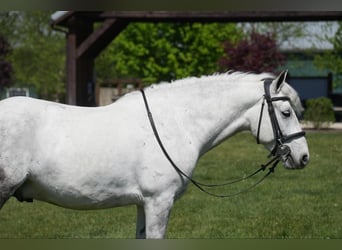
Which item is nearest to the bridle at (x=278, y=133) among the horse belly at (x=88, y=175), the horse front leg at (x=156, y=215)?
the horse front leg at (x=156, y=215)

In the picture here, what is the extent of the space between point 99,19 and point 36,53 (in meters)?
16.0

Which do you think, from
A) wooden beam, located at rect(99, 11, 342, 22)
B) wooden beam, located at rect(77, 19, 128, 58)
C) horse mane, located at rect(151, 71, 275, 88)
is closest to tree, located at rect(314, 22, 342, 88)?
wooden beam, located at rect(99, 11, 342, 22)

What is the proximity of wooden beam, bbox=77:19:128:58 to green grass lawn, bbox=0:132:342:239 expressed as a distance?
4055mm

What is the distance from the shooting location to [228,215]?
732 cm

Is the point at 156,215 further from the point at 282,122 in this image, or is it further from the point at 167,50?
the point at 167,50

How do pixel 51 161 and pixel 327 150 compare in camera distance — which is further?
pixel 327 150

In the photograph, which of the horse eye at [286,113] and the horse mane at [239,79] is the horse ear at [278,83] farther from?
the horse eye at [286,113]

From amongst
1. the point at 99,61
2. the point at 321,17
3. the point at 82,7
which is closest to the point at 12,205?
the point at 82,7

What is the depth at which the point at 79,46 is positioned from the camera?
12.8 m

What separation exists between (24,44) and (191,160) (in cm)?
2550

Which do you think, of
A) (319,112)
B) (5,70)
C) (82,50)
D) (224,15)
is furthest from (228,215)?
(5,70)

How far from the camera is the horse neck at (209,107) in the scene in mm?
4199

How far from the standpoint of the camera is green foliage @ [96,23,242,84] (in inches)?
1139

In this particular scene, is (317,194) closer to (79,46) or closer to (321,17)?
(321,17)
